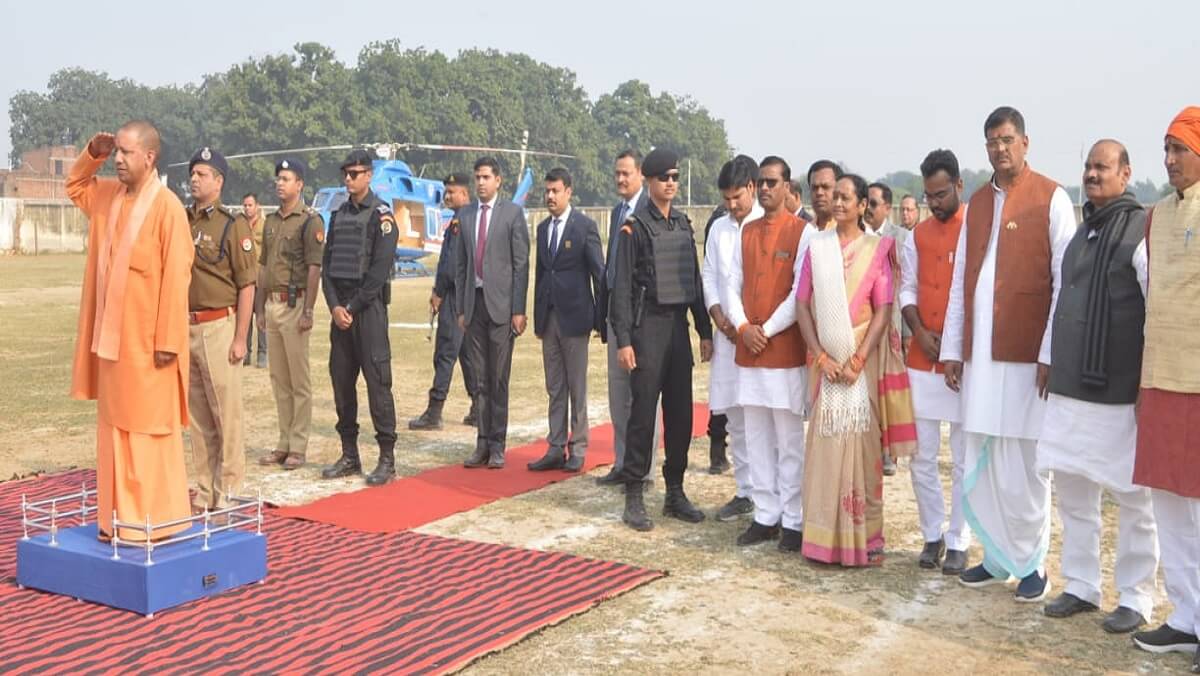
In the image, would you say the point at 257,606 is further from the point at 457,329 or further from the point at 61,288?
the point at 61,288

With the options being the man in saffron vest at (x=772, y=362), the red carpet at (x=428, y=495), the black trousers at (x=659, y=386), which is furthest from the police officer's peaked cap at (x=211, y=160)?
the man in saffron vest at (x=772, y=362)

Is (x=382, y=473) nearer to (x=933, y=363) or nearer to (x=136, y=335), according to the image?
(x=136, y=335)

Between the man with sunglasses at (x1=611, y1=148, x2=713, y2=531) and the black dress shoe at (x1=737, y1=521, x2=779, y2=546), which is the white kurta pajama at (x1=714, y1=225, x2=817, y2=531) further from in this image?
the man with sunglasses at (x1=611, y1=148, x2=713, y2=531)

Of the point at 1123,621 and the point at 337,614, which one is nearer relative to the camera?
the point at 1123,621

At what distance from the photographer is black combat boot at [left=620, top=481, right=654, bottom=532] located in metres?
6.42

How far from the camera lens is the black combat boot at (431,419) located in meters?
9.63

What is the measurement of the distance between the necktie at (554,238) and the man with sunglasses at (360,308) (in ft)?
3.59

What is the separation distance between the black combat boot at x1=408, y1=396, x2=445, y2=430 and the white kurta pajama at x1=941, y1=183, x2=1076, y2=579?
5.27m

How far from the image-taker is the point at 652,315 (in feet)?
21.3

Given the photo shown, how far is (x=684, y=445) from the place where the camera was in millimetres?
6625

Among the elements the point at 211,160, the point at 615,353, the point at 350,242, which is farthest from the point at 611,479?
the point at 211,160

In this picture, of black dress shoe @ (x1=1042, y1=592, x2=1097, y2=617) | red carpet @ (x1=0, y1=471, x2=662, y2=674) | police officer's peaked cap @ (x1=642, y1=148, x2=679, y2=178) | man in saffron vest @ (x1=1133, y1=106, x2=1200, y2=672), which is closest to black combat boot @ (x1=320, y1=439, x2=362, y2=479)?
red carpet @ (x1=0, y1=471, x2=662, y2=674)

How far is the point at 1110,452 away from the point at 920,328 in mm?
1260

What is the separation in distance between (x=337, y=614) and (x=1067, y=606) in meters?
3.06
